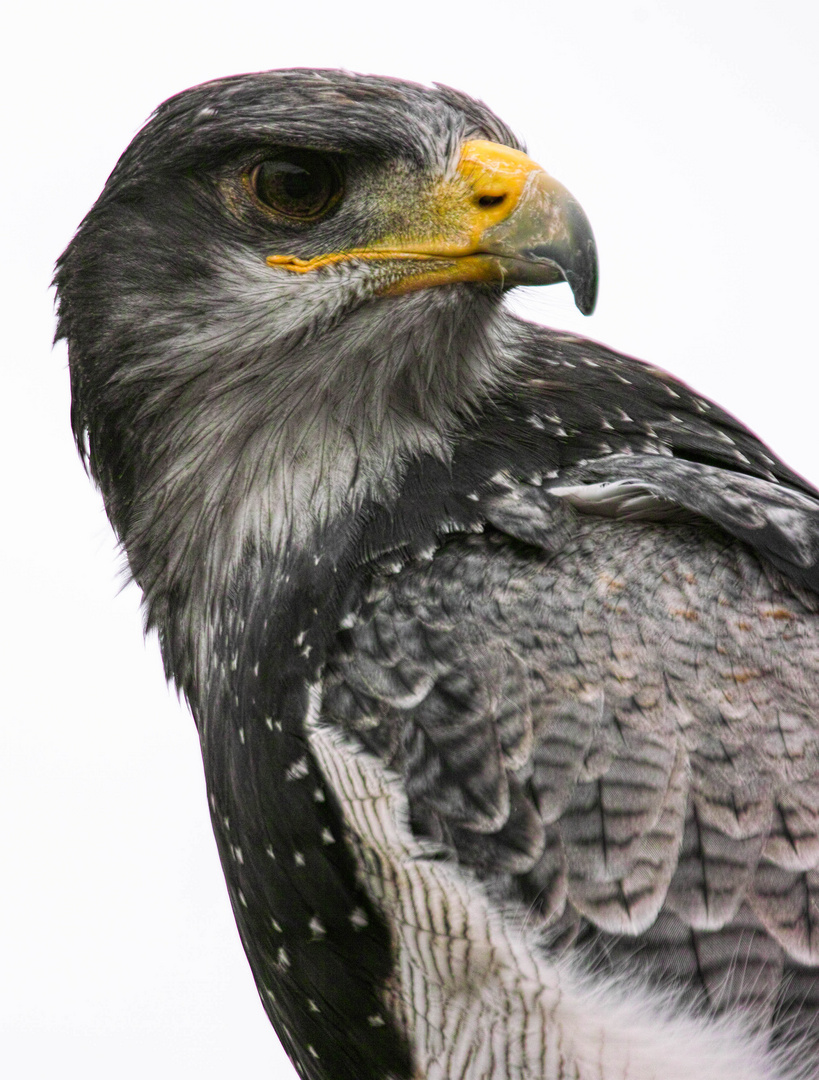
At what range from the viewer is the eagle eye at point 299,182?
2867 millimetres

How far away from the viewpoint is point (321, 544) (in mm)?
2994

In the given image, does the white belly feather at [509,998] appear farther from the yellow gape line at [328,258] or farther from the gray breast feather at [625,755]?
the yellow gape line at [328,258]

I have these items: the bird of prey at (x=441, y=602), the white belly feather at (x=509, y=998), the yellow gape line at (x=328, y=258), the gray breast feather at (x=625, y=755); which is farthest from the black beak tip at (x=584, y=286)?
the white belly feather at (x=509, y=998)

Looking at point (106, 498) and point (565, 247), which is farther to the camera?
point (106, 498)

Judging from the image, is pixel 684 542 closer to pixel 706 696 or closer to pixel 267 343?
pixel 706 696

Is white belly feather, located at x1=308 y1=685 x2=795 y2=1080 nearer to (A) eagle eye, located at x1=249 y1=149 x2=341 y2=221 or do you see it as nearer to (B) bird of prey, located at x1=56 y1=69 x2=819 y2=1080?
(B) bird of prey, located at x1=56 y1=69 x2=819 y2=1080

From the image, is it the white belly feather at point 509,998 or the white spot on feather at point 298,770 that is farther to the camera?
the white spot on feather at point 298,770

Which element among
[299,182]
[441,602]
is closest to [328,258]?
[299,182]

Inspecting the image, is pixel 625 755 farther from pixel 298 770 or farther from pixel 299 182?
pixel 299 182

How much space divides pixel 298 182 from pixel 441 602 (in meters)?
0.92

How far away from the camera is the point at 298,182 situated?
2881 mm

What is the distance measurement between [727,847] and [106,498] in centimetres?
168

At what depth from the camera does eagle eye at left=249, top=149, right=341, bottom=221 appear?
2.87m

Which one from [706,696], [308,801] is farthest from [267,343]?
[706,696]
